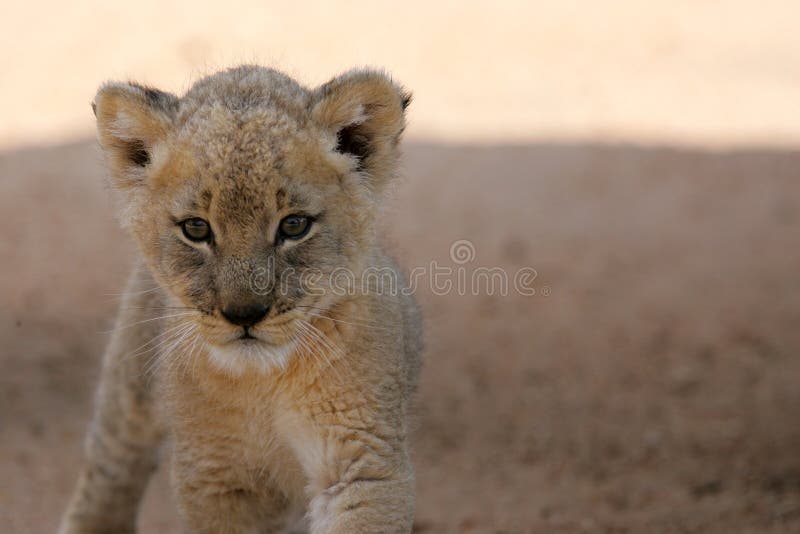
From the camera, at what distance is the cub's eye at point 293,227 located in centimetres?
456

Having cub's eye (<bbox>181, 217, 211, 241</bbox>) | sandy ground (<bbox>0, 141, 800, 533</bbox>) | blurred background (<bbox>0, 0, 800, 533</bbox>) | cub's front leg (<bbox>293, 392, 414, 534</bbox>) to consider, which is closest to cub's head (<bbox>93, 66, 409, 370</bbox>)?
cub's eye (<bbox>181, 217, 211, 241</bbox>)

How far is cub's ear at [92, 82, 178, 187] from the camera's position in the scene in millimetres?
4758

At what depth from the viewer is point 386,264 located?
548cm

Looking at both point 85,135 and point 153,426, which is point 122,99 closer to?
point 153,426

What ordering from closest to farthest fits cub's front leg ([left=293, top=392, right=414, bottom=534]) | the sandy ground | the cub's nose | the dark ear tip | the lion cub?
1. the cub's nose
2. the lion cub
3. cub's front leg ([left=293, top=392, right=414, bottom=534])
4. the dark ear tip
5. the sandy ground

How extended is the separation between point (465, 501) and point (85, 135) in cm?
802

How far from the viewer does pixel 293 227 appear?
15.1 feet

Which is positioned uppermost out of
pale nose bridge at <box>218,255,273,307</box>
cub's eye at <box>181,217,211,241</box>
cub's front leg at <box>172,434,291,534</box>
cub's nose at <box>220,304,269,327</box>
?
cub's eye at <box>181,217,211,241</box>

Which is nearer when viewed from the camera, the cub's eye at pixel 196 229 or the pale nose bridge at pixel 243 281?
the pale nose bridge at pixel 243 281

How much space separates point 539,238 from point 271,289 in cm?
728

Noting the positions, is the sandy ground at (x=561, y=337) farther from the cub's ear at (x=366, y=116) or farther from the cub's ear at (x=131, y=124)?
the cub's ear at (x=131, y=124)

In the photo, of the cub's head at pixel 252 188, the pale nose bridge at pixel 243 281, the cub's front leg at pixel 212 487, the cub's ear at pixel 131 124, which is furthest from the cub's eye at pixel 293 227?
the cub's front leg at pixel 212 487

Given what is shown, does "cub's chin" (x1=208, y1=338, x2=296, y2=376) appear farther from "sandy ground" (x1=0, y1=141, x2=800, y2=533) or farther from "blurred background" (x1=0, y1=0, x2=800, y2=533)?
"sandy ground" (x1=0, y1=141, x2=800, y2=533)

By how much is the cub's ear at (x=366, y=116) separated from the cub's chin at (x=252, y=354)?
0.89m
